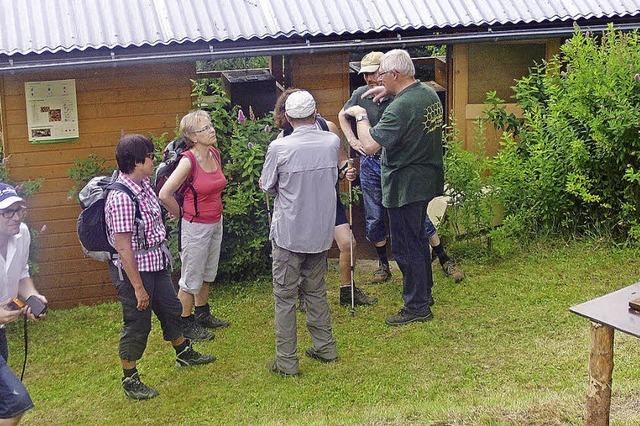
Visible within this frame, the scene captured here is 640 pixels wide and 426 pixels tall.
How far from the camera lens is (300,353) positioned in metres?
6.32

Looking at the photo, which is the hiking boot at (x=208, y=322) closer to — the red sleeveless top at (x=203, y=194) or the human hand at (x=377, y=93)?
the red sleeveless top at (x=203, y=194)

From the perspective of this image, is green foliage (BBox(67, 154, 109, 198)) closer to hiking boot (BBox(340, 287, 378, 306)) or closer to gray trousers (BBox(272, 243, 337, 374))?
hiking boot (BBox(340, 287, 378, 306))

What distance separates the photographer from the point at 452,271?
7.68 metres

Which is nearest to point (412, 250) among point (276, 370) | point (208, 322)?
point (276, 370)

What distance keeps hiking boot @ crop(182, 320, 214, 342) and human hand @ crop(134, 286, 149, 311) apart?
3.80 ft

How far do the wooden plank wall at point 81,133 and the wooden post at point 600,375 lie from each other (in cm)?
536

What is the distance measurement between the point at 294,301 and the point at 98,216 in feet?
4.68

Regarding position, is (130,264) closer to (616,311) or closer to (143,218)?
(143,218)

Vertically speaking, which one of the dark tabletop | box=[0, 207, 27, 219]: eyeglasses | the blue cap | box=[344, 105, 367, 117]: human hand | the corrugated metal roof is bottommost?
the dark tabletop

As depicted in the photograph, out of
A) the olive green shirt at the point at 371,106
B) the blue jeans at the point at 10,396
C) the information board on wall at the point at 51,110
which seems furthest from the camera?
the information board on wall at the point at 51,110

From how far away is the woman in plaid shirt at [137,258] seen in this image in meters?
5.27

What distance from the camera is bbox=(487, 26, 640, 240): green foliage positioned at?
25.7 feet

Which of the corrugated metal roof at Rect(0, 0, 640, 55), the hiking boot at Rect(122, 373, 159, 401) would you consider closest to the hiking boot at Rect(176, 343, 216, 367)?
the hiking boot at Rect(122, 373, 159, 401)

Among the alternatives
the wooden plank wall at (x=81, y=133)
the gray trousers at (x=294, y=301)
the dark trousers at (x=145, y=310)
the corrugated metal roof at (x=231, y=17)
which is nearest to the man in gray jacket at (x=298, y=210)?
the gray trousers at (x=294, y=301)
